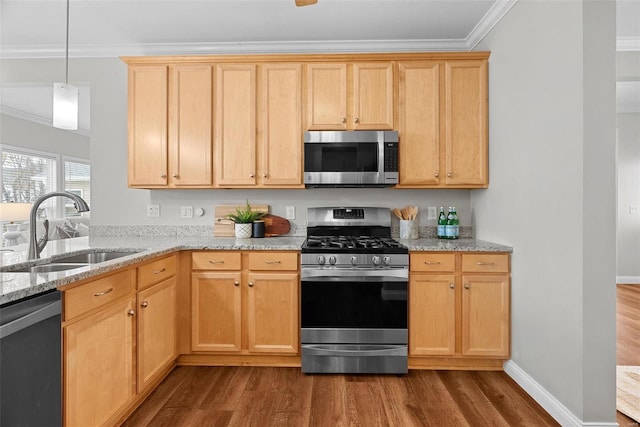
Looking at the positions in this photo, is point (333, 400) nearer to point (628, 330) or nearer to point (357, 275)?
point (357, 275)

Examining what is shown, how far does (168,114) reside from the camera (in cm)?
305

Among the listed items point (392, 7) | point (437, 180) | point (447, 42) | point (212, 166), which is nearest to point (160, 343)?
point (212, 166)

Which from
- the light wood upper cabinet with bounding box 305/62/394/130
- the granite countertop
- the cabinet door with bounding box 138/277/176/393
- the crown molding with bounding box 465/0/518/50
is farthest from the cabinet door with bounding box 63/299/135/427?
the crown molding with bounding box 465/0/518/50

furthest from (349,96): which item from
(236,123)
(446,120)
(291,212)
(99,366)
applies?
(99,366)

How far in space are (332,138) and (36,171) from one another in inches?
235

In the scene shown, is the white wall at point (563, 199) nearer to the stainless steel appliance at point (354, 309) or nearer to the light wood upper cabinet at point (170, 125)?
the stainless steel appliance at point (354, 309)

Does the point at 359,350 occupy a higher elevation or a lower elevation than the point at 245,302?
lower

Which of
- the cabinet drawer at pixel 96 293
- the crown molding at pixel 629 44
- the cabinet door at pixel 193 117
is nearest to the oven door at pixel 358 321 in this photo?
the cabinet drawer at pixel 96 293

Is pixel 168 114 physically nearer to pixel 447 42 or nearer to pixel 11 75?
pixel 11 75

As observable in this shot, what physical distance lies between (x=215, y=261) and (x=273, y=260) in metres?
0.43

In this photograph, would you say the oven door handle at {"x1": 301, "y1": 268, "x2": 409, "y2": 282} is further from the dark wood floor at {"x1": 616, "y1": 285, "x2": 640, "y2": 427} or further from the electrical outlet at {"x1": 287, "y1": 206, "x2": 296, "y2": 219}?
the dark wood floor at {"x1": 616, "y1": 285, "x2": 640, "y2": 427}

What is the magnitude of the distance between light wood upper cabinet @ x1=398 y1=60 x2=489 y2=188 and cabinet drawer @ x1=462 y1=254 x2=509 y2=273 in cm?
64

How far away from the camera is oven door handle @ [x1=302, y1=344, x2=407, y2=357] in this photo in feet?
8.55

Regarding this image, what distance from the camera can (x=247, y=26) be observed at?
2.99 m
